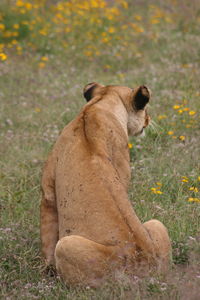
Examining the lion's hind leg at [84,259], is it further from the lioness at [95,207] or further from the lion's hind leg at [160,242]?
the lion's hind leg at [160,242]

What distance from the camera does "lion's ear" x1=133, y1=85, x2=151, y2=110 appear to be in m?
5.14

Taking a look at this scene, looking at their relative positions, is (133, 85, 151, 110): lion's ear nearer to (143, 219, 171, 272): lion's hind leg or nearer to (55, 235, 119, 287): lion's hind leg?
(143, 219, 171, 272): lion's hind leg

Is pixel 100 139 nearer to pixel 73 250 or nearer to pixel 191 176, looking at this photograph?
pixel 73 250

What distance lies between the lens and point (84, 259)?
13.6ft

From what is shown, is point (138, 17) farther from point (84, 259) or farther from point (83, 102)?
point (84, 259)

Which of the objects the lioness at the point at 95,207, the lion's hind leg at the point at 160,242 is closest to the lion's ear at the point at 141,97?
the lioness at the point at 95,207

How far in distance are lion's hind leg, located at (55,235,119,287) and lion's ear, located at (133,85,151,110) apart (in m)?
1.44

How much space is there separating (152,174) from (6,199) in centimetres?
144

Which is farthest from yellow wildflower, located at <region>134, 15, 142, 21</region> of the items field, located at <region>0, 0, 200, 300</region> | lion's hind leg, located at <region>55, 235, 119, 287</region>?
lion's hind leg, located at <region>55, 235, 119, 287</region>

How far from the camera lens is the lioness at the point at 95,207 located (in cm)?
419

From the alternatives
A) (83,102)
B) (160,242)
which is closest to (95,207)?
(160,242)

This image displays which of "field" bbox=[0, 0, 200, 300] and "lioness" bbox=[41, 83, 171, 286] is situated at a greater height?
"lioness" bbox=[41, 83, 171, 286]

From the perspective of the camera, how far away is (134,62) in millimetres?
10961

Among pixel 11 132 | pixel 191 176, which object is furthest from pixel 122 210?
pixel 11 132
